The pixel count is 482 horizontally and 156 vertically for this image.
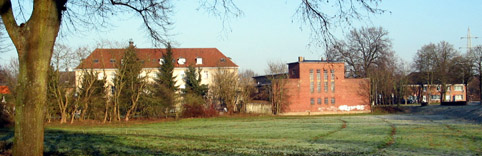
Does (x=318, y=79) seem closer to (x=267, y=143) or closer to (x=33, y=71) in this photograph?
(x=267, y=143)

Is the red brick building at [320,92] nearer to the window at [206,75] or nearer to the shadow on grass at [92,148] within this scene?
the window at [206,75]

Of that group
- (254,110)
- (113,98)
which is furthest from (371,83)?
(113,98)

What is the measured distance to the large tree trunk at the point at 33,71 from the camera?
303 inches

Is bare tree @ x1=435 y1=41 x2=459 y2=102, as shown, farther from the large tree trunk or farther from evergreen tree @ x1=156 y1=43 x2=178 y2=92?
the large tree trunk

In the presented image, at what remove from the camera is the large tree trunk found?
7.71m

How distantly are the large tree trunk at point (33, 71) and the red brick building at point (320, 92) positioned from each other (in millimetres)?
65676

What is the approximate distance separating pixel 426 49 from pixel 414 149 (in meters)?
75.2

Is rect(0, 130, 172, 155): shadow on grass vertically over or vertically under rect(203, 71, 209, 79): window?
under

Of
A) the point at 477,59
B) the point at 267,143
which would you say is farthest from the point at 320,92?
the point at 267,143

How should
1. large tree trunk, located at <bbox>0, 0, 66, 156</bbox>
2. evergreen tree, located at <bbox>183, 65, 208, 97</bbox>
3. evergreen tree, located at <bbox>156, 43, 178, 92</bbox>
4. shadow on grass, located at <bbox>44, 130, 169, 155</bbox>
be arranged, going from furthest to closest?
evergreen tree, located at <bbox>183, 65, 208, 97</bbox> < evergreen tree, located at <bbox>156, 43, 178, 92</bbox> < shadow on grass, located at <bbox>44, 130, 169, 155</bbox> < large tree trunk, located at <bbox>0, 0, 66, 156</bbox>

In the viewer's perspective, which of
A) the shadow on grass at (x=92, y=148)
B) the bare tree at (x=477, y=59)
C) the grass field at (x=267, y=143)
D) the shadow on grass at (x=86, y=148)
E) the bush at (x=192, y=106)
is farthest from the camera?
the bare tree at (x=477, y=59)

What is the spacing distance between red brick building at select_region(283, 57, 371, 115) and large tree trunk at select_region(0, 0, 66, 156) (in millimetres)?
65676

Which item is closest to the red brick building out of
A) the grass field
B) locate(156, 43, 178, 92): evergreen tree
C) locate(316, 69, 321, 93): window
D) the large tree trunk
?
locate(316, 69, 321, 93): window

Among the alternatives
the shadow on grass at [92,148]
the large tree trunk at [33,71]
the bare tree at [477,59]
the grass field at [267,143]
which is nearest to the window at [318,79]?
the bare tree at [477,59]
